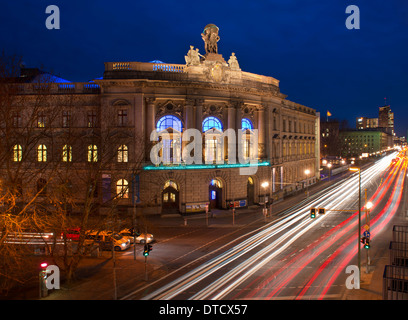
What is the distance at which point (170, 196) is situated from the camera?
143 feet

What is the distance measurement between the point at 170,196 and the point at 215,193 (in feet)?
22.1

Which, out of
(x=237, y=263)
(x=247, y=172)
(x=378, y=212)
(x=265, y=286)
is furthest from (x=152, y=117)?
(x=378, y=212)

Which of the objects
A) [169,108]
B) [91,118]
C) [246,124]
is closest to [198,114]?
[169,108]

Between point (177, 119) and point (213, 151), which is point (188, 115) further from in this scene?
point (213, 151)

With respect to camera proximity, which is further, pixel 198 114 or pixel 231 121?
pixel 231 121

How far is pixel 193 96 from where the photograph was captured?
42.2 m

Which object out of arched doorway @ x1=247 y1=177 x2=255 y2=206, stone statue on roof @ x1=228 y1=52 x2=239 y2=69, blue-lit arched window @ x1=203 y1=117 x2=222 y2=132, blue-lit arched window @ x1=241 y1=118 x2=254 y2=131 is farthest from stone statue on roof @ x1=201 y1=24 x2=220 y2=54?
arched doorway @ x1=247 y1=177 x2=255 y2=206

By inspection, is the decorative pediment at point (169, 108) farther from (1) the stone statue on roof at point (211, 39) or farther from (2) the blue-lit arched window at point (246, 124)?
(2) the blue-lit arched window at point (246, 124)

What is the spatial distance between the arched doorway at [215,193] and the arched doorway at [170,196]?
532 centimetres

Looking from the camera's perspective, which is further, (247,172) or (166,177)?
(247,172)

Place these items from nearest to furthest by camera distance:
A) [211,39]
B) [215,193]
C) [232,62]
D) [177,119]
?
[177,119] < [211,39] < [232,62] < [215,193]
